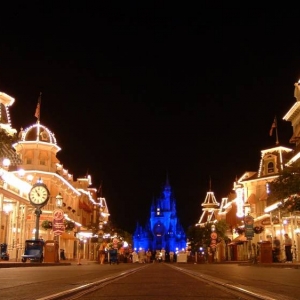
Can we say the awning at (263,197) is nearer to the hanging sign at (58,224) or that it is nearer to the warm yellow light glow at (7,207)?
the warm yellow light glow at (7,207)

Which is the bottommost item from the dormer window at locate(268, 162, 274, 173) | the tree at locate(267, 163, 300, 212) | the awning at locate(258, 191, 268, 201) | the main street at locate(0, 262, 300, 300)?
the main street at locate(0, 262, 300, 300)

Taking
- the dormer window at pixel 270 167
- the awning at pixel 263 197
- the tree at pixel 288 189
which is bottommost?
the tree at pixel 288 189

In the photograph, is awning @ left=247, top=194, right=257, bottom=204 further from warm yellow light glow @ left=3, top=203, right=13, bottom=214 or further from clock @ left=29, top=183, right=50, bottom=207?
clock @ left=29, top=183, right=50, bottom=207

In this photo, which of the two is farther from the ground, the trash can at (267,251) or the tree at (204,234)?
the tree at (204,234)

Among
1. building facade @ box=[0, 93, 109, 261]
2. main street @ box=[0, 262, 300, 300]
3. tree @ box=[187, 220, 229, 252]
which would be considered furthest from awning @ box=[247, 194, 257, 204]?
main street @ box=[0, 262, 300, 300]

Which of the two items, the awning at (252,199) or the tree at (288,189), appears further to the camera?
the awning at (252,199)

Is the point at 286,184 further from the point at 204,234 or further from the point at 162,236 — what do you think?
the point at 162,236

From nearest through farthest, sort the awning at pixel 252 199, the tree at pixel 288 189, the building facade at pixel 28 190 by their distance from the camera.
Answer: the tree at pixel 288 189, the building facade at pixel 28 190, the awning at pixel 252 199

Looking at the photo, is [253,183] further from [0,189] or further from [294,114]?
[0,189]

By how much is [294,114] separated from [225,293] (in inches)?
1551

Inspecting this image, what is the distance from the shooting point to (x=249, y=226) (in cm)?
3359

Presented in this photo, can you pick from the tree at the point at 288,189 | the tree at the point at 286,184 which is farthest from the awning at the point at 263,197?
the tree at the point at 286,184

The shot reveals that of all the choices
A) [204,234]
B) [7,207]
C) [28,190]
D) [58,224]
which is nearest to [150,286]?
[58,224]

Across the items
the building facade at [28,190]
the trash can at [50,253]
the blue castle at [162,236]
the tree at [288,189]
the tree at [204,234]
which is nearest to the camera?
the tree at [288,189]
